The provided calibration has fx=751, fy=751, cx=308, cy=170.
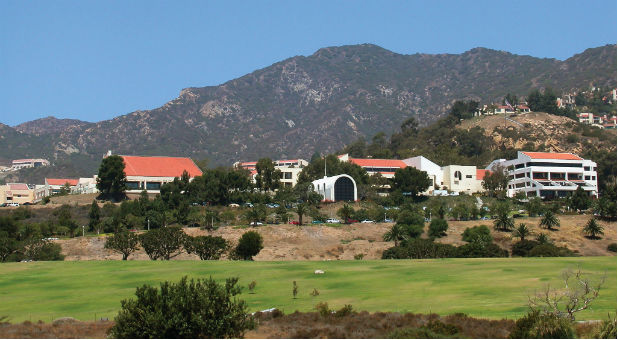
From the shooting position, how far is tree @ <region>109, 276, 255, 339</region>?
3152 centimetres

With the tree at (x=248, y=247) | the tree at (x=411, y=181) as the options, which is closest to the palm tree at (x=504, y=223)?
the tree at (x=411, y=181)

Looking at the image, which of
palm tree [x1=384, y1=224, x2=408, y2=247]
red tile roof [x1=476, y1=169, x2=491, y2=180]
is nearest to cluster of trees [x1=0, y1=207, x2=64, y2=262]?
palm tree [x1=384, y1=224, x2=408, y2=247]

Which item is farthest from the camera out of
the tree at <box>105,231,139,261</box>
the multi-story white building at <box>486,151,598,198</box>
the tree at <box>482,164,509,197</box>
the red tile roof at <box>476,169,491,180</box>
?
the red tile roof at <box>476,169,491,180</box>

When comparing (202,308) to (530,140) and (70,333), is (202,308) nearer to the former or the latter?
(70,333)

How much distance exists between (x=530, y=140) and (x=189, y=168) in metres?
88.9

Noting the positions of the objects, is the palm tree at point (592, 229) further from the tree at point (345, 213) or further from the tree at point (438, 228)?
the tree at point (345, 213)

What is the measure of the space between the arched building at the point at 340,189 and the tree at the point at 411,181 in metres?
9.52

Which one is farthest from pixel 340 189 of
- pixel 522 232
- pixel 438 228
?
pixel 522 232

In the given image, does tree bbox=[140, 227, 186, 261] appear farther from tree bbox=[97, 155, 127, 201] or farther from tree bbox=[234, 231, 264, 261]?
tree bbox=[97, 155, 127, 201]

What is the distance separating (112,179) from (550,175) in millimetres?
83235

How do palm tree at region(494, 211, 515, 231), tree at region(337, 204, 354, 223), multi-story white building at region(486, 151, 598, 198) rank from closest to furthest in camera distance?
palm tree at region(494, 211, 515, 231) → tree at region(337, 204, 354, 223) → multi-story white building at region(486, 151, 598, 198)

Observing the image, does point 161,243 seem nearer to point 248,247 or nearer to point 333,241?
point 248,247

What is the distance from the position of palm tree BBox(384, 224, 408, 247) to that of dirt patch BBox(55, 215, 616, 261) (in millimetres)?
850

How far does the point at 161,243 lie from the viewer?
84438mm
